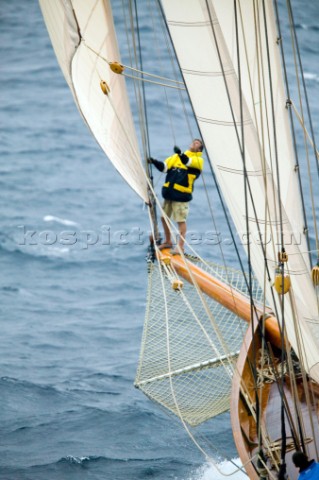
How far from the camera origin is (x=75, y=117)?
119 ft

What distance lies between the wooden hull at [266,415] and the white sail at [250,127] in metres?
0.69

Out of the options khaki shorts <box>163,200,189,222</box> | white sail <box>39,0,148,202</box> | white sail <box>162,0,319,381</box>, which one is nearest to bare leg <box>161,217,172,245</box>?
khaki shorts <box>163,200,189,222</box>

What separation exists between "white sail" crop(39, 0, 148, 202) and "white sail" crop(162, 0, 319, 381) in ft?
9.04

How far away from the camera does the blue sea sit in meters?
15.7

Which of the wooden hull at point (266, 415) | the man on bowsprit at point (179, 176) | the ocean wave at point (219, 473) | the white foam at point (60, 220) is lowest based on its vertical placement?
the white foam at point (60, 220)

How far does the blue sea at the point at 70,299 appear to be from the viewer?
1574 cm

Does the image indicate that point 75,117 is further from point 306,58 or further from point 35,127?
point 306,58

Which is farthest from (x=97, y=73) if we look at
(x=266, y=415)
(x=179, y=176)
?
(x=266, y=415)

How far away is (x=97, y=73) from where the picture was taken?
14.5 meters

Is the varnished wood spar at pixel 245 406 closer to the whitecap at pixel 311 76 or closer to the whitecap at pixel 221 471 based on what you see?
the whitecap at pixel 221 471

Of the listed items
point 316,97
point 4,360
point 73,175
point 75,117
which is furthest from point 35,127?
point 4,360

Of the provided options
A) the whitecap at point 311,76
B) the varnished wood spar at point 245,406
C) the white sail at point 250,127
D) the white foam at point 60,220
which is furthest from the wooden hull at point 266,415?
the whitecap at point 311,76

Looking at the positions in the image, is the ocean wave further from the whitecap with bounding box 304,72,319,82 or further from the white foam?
the whitecap with bounding box 304,72,319,82

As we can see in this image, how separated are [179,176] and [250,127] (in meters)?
4.26
